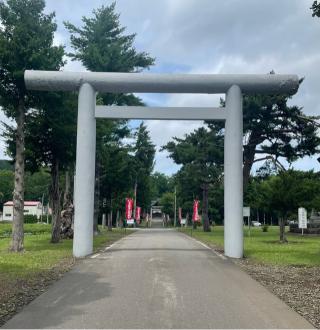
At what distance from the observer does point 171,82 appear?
63.1 feet

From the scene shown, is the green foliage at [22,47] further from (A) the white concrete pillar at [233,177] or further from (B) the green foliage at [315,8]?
(B) the green foliage at [315,8]

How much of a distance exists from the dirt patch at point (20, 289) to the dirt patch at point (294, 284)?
4747mm

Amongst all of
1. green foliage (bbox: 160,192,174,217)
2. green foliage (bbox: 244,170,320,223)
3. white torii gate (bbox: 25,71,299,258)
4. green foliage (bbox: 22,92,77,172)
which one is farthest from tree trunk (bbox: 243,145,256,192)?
green foliage (bbox: 160,192,174,217)

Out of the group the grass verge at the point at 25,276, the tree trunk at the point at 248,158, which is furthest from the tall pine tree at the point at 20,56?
the tree trunk at the point at 248,158

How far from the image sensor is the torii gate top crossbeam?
19.2 metres

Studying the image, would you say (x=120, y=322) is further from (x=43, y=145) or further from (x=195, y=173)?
(x=195, y=173)

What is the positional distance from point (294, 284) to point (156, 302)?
4283mm

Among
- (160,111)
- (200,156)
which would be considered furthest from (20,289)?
(200,156)

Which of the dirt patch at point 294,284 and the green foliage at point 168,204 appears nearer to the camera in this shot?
the dirt patch at point 294,284

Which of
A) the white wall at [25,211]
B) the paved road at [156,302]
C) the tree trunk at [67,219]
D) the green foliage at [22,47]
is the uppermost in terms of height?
the green foliage at [22,47]

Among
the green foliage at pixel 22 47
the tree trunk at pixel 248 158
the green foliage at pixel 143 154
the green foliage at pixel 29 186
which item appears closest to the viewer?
the green foliage at pixel 22 47

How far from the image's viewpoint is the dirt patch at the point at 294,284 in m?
9.18

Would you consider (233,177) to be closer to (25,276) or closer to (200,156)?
(25,276)

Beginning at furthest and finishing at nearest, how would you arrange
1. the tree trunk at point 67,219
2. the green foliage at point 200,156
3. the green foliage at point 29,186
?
the green foliage at point 29,186, the green foliage at point 200,156, the tree trunk at point 67,219
